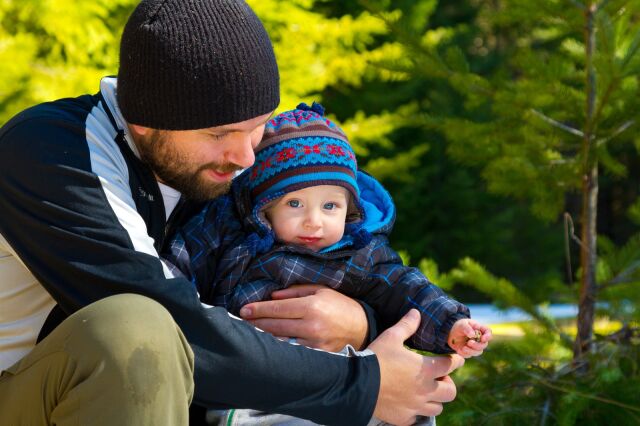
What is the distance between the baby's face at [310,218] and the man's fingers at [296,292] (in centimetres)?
11

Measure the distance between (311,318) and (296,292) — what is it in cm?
12

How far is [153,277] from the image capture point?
79.5 inches

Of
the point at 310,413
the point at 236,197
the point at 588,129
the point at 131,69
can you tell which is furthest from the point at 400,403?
the point at 588,129

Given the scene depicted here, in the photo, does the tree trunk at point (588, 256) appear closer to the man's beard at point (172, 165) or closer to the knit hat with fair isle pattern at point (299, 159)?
the knit hat with fair isle pattern at point (299, 159)

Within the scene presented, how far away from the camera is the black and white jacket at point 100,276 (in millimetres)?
2012

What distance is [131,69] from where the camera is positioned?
2334 mm

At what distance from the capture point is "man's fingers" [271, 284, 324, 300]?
2.50m

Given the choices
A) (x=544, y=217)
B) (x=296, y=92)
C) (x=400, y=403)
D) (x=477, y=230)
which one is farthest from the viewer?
(x=477, y=230)

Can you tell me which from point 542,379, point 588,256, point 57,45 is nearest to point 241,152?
point 542,379

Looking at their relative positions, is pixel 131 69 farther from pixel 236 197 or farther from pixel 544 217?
pixel 544 217

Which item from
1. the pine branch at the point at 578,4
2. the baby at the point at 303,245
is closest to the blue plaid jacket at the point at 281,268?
the baby at the point at 303,245

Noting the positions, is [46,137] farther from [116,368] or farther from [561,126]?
[561,126]

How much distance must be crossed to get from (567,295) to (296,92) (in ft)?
11.2

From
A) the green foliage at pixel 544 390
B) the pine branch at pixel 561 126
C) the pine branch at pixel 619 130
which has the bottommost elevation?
the green foliage at pixel 544 390
